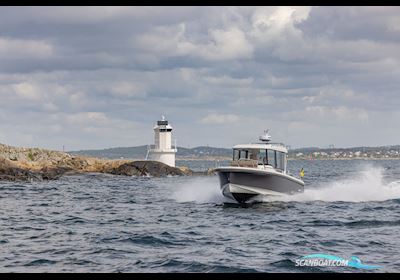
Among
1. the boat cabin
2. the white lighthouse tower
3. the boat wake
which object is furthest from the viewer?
the white lighthouse tower

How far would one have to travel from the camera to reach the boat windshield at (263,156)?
31625 millimetres

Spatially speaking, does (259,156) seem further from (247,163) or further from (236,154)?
(236,154)

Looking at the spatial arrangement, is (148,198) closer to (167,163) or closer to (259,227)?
(259,227)

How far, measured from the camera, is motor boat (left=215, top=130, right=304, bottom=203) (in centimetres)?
3056

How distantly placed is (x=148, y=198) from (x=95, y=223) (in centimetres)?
1358

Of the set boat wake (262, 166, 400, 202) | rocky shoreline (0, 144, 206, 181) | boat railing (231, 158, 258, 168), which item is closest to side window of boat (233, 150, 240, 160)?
boat railing (231, 158, 258, 168)

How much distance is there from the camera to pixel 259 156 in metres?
31.6

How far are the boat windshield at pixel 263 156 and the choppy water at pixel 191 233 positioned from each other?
79.2 inches

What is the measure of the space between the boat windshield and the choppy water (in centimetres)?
201

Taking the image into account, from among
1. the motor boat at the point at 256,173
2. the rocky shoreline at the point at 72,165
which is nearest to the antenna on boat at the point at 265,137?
the motor boat at the point at 256,173

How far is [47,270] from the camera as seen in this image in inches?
Answer: 592

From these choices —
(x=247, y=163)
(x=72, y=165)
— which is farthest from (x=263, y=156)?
(x=72, y=165)

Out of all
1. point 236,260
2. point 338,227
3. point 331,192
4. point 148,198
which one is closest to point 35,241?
point 236,260

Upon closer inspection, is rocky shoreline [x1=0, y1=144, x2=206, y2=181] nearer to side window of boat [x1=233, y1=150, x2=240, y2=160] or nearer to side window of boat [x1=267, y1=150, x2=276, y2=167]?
side window of boat [x1=233, y1=150, x2=240, y2=160]
